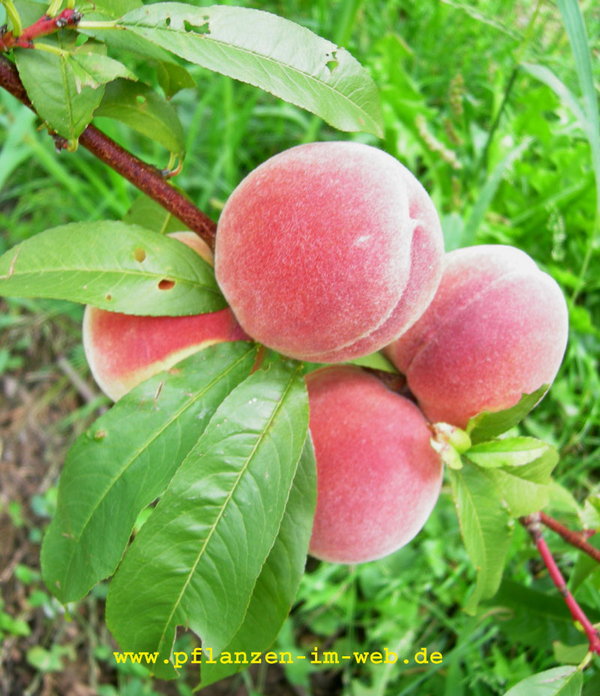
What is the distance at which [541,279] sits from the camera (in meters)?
0.79

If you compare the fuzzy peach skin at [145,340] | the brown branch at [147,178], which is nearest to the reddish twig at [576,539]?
the fuzzy peach skin at [145,340]

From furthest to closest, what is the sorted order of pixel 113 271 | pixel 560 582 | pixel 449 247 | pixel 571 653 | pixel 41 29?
pixel 449 247 < pixel 571 653 < pixel 560 582 < pixel 113 271 < pixel 41 29

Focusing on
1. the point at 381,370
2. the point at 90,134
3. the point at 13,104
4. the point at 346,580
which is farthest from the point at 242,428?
the point at 13,104

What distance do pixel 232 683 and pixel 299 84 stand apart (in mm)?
1621

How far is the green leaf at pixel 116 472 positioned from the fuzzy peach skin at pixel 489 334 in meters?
0.34

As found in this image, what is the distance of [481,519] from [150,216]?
70cm

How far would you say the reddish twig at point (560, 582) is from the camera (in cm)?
85

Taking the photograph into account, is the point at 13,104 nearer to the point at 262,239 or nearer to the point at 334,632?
the point at 262,239

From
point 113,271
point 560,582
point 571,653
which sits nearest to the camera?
point 113,271

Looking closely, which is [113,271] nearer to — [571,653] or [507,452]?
[507,452]

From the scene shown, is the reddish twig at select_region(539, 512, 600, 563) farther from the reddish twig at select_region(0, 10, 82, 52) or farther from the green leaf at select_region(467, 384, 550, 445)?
the reddish twig at select_region(0, 10, 82, 52)

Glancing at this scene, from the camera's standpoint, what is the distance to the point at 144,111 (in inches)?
30.7

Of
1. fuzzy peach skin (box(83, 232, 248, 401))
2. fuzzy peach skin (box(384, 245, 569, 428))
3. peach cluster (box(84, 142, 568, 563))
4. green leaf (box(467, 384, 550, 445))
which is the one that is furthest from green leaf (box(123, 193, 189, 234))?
green leaf (box(467, 384, 550, 445))

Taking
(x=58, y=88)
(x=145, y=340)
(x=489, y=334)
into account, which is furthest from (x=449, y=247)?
(x=58, y=88)
